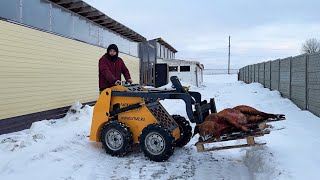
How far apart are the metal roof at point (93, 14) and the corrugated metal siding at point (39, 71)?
52.8 inches

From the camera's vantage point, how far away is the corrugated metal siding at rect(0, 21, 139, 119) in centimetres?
909

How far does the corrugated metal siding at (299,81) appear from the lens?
11588 mm

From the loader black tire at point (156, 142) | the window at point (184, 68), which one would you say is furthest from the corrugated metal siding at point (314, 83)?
the window at point (184, 68)

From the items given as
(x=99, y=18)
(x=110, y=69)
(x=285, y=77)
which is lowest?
(x=285, y=77)

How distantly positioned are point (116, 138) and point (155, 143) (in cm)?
84

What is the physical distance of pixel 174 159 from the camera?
6.52 meters

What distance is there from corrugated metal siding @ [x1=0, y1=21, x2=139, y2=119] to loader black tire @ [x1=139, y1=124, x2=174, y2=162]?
14.3 feet

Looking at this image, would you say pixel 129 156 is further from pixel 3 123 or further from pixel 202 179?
pixel 3 123

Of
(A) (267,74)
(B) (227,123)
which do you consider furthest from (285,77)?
(B) (227,123)

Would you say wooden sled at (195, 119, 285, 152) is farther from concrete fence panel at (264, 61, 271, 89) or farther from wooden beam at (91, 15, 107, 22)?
concrete fence panel at (264, 61, 271, 89)

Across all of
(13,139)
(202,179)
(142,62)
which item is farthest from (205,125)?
(142,62)

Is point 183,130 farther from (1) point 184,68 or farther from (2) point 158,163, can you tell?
(1) point 184,68

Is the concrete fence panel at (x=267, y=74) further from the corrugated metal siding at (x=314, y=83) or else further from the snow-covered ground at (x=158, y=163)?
the snow-covered ground at (x=158, y=163)

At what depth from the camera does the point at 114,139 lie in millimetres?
6770
